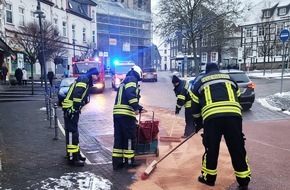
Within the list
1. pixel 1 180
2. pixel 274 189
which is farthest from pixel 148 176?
pixel 1 180

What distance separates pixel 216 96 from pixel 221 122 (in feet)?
→ 1.27

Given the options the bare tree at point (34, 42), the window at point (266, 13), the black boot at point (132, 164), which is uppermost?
the window at point (266, 13)

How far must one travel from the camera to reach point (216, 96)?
460cm

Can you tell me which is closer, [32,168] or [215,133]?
[215,133]

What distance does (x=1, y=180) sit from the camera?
5.09 m

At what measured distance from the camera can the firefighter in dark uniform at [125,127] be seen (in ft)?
19.2

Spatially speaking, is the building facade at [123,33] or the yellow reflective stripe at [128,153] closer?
the yellow reflective stripe at [128,153]

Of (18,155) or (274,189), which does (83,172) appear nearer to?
(18,155)

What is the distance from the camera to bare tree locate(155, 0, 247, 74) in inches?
1387

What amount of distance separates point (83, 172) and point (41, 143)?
264 centimetres

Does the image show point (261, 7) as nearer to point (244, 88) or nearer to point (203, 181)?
point (244, 88)

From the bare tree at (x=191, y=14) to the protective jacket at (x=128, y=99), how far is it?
99.3 ft

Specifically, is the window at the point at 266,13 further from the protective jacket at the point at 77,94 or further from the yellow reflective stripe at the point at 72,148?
the yellow reflective stripe at the point at 72,148

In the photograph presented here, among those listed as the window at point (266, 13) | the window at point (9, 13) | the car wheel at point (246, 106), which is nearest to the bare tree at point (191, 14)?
the window at point (9, 13)
